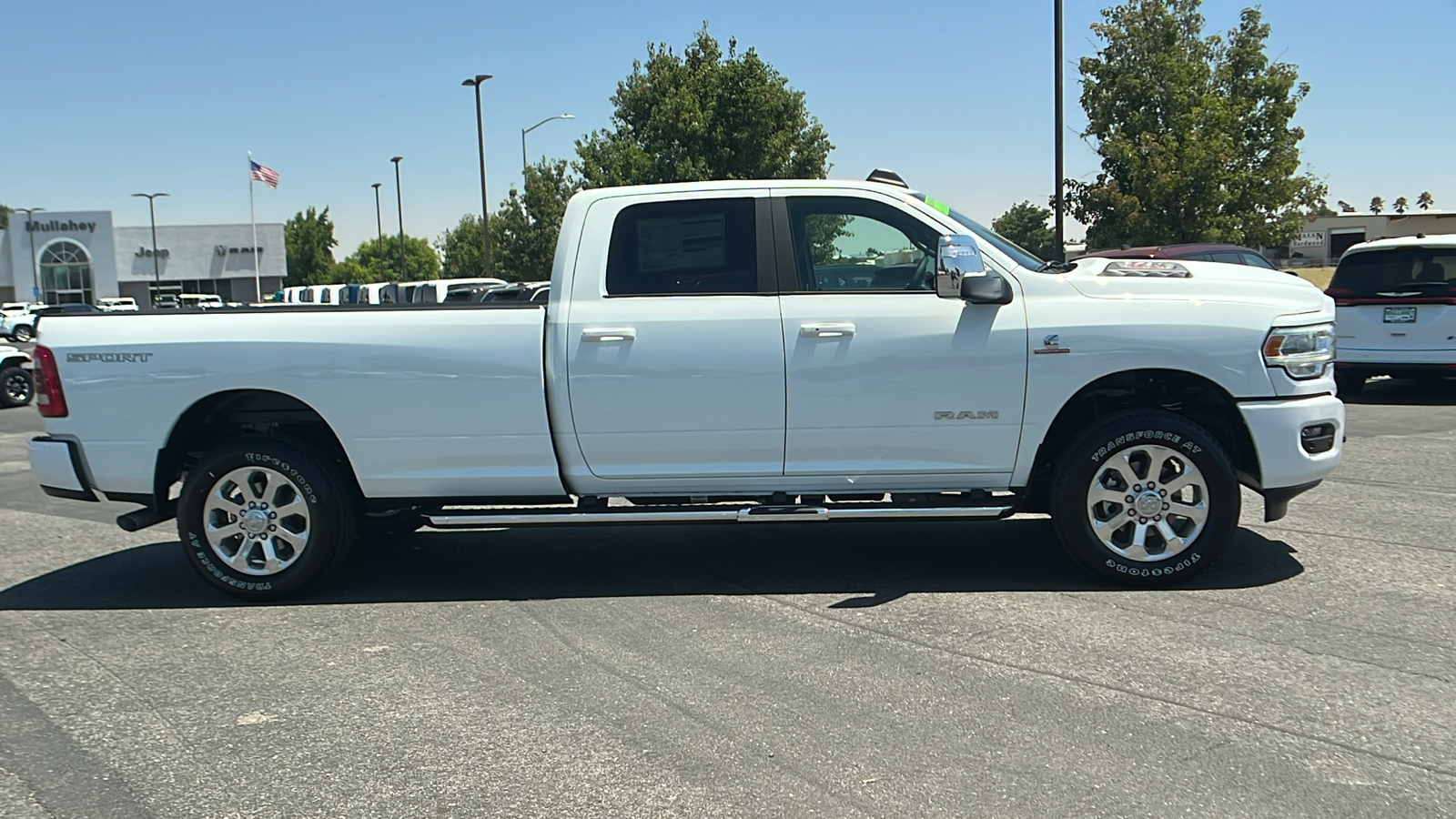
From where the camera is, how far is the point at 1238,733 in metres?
3.94

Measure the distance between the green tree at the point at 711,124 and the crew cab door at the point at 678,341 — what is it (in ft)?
73.6

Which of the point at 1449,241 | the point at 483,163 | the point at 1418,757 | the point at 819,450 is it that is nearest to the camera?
the point at 1418,757

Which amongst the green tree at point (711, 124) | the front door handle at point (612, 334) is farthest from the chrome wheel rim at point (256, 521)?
the green tree at point (711, 124)

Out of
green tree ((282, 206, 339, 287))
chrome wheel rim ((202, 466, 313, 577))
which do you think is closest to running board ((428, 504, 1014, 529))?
chrome wheel rim ((202, 466, 313, 577))

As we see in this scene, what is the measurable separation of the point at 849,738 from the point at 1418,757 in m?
1.80

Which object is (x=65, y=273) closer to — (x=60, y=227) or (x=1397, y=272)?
→ (x=60, y=227)

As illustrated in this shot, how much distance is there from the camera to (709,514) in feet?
19.0

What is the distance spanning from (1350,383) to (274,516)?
1192 centimetres

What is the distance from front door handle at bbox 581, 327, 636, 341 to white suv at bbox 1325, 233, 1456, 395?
996cm

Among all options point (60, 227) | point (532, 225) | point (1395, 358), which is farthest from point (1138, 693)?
point (60, 227)

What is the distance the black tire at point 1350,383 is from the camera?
1313 cm

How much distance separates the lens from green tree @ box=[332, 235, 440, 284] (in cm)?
8925

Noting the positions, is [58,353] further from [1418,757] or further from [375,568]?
[1418,757]

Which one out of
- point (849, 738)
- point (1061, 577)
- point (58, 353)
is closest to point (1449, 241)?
point (1061, 577)
